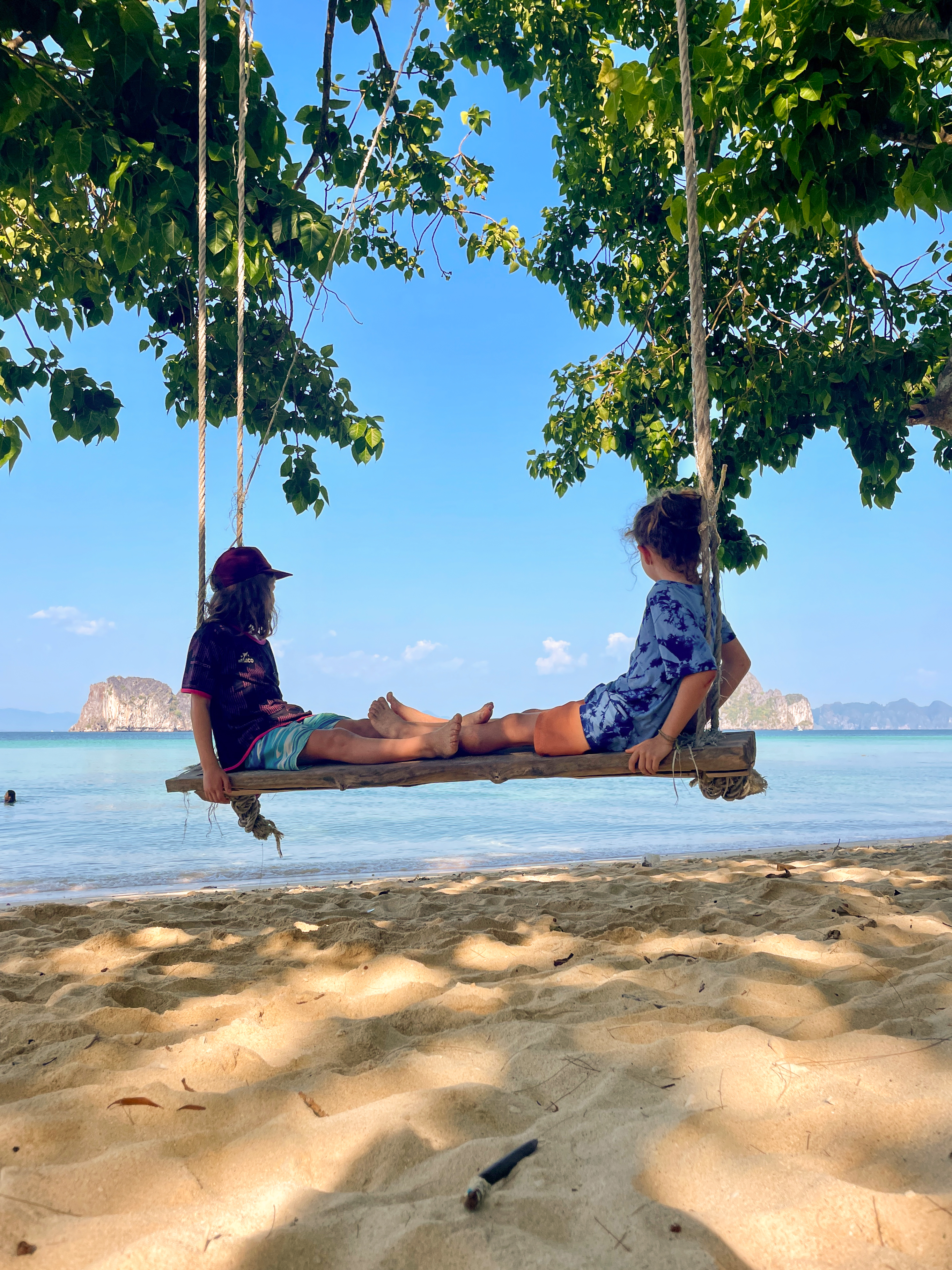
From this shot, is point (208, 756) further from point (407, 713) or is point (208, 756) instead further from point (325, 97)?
point (325, 97)

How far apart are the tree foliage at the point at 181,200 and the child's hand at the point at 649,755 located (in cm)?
273

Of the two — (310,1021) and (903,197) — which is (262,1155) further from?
(903,197)

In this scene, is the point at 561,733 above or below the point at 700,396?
below

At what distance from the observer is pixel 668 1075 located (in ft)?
5.94

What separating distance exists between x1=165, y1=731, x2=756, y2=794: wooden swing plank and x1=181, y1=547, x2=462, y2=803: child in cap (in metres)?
0.06

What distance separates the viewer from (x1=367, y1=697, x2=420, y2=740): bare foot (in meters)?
3.61

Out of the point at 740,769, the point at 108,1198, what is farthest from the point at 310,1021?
the point at 740,769

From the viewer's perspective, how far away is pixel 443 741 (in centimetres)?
331

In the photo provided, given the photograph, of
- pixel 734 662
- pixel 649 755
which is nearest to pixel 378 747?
pixel 649 755

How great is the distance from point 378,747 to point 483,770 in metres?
0.51

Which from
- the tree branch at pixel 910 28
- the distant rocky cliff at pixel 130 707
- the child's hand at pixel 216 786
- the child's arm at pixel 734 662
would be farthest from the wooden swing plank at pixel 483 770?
the distant rocky cliff at pixel 130 707

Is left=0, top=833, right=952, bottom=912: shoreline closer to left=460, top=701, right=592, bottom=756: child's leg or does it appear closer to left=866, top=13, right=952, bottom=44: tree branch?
left=460, top=701, right=592, bottom=756: child's leg

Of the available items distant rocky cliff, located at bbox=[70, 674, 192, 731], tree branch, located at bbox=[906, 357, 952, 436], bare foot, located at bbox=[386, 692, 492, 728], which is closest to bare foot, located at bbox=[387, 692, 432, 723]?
bare foot, located at bbox=[386, 692, 492, 728]

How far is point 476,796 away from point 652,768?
591 inches
